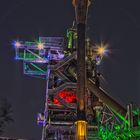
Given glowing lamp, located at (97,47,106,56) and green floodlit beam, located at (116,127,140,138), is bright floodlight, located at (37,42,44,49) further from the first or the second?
green floodlit beam, located at (116,127,140,138)

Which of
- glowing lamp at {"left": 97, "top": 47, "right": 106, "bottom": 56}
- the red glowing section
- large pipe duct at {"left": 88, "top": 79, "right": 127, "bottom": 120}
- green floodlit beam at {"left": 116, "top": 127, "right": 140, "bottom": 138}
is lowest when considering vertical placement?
green floodlit beam at {"left": 116, "top": 127, "right": 140, "bottom": 138}

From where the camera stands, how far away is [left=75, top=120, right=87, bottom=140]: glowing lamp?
1310 inches

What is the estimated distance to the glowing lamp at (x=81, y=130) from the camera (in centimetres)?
3328

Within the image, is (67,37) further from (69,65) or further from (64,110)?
(64,110)

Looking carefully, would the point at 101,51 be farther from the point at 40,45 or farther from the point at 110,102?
the point at 110,102

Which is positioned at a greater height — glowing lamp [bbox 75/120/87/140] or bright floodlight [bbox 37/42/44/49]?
bright floodlight [bbox 37/42/44/49]

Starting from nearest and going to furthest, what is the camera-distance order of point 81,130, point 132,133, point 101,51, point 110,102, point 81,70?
point 81,130 → point 132,133 → point 81,70 → point 110,102 → point 101,51

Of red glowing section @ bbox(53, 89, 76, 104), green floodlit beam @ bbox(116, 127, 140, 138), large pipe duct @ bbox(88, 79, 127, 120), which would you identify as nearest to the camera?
green floodlit beam @ bbox(116, 127, 140, 138)

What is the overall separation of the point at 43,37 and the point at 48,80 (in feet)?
30.0

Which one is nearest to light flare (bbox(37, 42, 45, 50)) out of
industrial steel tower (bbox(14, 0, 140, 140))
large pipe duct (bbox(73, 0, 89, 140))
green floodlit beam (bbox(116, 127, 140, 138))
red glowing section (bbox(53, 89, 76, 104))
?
industrial steel tower (bbox(14, 0, 140, 140))

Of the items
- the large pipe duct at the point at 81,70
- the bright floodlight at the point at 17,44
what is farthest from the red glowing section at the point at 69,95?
the large pipe duct at the point at 81,70

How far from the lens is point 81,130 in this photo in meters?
33.6

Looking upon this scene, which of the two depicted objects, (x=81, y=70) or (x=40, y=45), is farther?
(x=40, y=45)

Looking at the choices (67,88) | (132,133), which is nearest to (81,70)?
(132,133)
